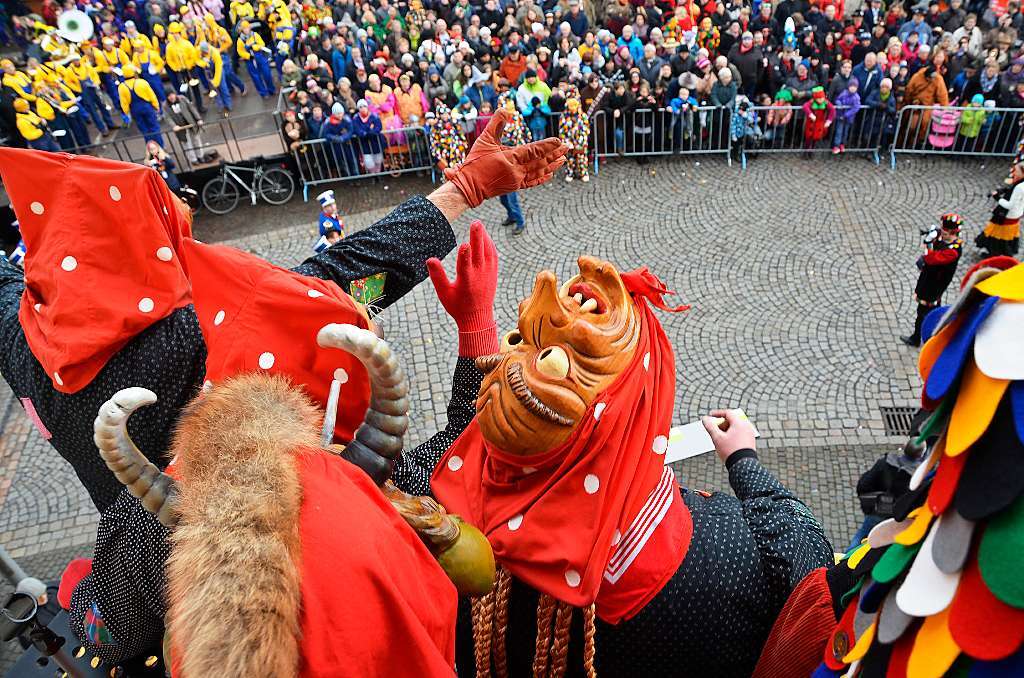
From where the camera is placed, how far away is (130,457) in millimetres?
1758

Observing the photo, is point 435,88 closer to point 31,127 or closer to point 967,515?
point 31,127

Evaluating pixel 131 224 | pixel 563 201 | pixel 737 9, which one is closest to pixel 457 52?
pixel 563 201

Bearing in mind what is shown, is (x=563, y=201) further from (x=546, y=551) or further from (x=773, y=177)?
(x=546, y=551)

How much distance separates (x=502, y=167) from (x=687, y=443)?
13.1ft

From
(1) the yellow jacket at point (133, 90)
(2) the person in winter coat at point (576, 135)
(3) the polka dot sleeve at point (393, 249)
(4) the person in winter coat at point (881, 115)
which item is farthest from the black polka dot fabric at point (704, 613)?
(1) the yellow jacket at point (133, 90)

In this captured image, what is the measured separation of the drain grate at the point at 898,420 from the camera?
6.39m

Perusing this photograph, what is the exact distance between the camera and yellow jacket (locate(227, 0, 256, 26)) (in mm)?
15070

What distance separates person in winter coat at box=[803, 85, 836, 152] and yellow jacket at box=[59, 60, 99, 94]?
1277 cm

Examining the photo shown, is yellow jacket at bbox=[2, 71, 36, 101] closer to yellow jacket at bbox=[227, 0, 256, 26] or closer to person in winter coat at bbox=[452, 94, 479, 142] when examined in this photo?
yellow jacket at bbox=[227, 0, 256, 26]

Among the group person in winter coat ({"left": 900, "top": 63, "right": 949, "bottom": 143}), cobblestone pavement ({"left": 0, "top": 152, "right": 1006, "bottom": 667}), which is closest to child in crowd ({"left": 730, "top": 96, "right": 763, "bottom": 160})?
cobblestone pavement ({"left": 0, "top": 152, "right": 1006, "bottom": 667})

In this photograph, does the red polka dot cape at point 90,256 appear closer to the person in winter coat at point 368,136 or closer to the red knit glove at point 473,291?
the red knit glove at point 473,291

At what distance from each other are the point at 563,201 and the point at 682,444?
528cm

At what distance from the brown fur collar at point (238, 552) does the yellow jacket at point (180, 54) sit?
1488cm

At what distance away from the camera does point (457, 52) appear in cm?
1240
